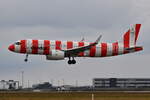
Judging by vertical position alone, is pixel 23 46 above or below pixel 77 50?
above

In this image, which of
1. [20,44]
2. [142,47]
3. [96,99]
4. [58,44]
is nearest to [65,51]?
[58,44]

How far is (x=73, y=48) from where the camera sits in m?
95.4

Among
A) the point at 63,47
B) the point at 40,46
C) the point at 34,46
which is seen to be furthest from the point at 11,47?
the point at 63,47

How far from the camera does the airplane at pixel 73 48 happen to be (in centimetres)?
9344

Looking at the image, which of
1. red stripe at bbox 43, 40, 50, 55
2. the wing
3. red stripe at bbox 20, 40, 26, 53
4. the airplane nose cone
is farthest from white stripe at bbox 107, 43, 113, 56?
the airplane nose cone

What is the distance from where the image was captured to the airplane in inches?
3679

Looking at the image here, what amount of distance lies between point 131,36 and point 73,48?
14658 mm

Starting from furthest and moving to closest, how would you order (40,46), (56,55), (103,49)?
(103,49), (56,55), (40,46)

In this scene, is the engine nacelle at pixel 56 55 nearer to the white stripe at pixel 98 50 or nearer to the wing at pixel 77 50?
the wing at pixel 77 50

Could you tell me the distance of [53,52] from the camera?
9438 cm

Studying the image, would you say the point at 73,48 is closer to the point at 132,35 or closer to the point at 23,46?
the point at 23,46

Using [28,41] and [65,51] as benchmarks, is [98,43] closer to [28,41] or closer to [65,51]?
[65,51]

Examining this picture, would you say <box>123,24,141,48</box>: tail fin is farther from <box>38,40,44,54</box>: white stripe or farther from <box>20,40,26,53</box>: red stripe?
<box>20,40,26,53</box>: red stripe

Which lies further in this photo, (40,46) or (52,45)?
(52,45)
